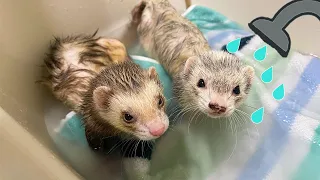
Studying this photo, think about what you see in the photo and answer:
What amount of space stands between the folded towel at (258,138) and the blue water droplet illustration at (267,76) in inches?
0.5

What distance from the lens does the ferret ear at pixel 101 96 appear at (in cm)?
109

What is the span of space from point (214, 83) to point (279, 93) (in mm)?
375

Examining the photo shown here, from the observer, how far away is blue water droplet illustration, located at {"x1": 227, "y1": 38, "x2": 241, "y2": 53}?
1.49 meters

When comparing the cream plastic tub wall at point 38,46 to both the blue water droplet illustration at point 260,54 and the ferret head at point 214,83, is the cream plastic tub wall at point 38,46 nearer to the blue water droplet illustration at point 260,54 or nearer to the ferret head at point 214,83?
the blue water droplet illustration at point 260,54

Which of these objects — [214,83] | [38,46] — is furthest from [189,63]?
[38,46]

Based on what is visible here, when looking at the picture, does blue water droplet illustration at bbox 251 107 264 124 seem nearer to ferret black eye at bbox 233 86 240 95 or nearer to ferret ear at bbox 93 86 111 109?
ferret black eye at bbox 233 86 240 95

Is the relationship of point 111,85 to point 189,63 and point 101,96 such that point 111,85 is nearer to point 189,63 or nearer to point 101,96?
point 101,96

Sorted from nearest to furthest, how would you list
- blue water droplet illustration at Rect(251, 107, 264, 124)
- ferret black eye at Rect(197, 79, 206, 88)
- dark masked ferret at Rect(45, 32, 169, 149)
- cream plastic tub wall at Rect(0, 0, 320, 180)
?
cream plastic tub wall at Rect(0, 0, 320, 180) < dark masked ferret at Rect(45, 32, 169, 149) < ferret black eye at Rect(197, 79, 206, 88) < blue water droplet illustration at Rect(251, 107, 264, 124)

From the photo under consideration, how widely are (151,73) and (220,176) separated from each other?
36 centimetres

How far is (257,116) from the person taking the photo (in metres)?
1.34

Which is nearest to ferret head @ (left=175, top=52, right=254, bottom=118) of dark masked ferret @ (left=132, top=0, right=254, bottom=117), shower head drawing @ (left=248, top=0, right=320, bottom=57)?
dark masked ferret @ (left=132, top=0, right=254, bottom=117)

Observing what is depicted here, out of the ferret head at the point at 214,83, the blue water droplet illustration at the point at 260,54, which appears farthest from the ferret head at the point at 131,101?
the blue water droplet illustration at the point at 260,54

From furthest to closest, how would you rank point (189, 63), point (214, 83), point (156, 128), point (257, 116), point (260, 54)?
point (260, 54), point (257, 116), point (189, 63), point (214, 83), point (156, 128)

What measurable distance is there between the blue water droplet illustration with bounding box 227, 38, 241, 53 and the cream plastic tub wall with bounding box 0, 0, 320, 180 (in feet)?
0.43
